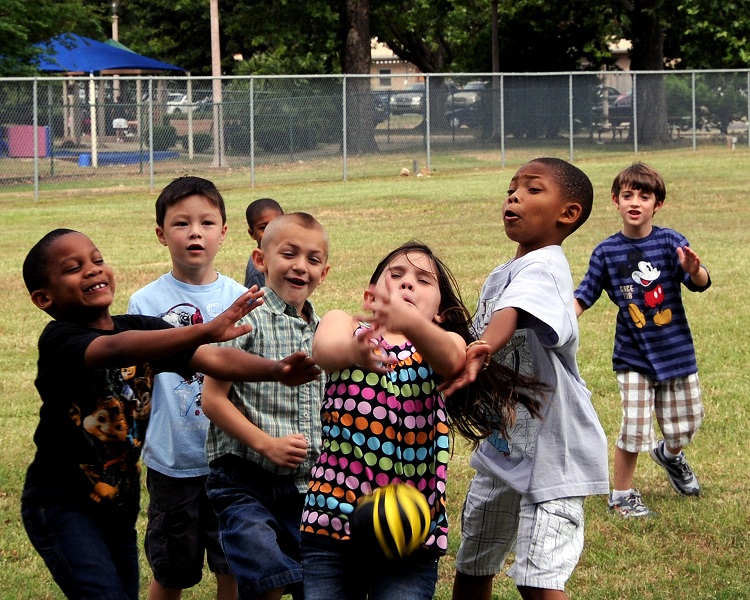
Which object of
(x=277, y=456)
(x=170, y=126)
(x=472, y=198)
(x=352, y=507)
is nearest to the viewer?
(x=352, y=507)

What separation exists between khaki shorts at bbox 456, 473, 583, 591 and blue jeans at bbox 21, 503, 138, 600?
1.22 m

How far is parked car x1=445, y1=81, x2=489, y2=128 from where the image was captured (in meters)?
27.9

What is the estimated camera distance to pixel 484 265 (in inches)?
529

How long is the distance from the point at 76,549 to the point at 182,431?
2.65ft

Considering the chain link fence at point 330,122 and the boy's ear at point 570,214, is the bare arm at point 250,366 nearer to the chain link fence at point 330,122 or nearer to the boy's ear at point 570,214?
the boy's ear at point 570,214

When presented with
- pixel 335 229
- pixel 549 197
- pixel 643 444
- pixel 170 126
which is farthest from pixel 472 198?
pixel 549 197

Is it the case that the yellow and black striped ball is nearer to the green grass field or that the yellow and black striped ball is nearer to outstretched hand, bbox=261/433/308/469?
outstretched hand, bbox=261/433/308/469

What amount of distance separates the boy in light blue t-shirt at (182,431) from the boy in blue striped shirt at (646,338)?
2.10 meters

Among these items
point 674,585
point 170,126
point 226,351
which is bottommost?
point 674,585

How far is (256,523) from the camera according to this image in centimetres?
357

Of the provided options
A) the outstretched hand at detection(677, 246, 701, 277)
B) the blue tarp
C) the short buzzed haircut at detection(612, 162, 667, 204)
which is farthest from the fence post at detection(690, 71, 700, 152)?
the outstretched hand at detection(677, 246, 701, 277)

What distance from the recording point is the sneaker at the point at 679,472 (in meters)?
5.74

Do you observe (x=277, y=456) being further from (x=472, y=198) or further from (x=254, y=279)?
(x=472, y=198)

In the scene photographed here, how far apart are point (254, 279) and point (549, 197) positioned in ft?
6.07
